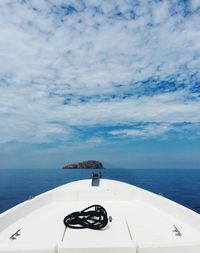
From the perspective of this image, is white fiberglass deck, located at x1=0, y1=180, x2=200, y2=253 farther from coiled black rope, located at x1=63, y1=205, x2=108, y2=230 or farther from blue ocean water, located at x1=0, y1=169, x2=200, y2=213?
blue ocean water, located at x1=0, y1=169, x2=200, y2=213

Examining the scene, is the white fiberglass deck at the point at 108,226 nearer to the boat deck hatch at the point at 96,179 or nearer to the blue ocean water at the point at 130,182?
the boat deck hatch at the point at 96,179

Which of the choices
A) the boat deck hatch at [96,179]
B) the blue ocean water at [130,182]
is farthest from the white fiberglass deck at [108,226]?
the blue ocean water at [130,182]

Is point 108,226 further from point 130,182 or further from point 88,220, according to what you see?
point 130,182

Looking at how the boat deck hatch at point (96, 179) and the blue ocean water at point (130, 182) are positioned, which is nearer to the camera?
the boat deck hatch at point (96, 179)

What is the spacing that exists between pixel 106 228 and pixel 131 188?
3.48m

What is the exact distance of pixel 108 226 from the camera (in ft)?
12.7

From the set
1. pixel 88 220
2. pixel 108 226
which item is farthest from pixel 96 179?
pixel 108 226

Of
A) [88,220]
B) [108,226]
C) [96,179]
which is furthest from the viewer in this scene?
[96,179]

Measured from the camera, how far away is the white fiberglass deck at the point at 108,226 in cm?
294

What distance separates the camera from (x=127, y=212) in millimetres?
5148

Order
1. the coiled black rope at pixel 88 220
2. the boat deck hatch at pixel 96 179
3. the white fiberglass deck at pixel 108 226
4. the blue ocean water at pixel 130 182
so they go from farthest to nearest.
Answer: the blue ocean water at pixel 130 182 → the boat deck hatch at pixel 96 179 → the coiled black rope at pixel 88 220 → the white fiberglass deck at pixel 108 226

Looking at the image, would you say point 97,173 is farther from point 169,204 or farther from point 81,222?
point 81,222

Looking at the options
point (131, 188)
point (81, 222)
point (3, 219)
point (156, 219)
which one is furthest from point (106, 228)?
point (131, 188)

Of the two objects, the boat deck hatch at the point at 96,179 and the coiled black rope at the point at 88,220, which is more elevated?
the boat deck hatch at the point at 96,179
